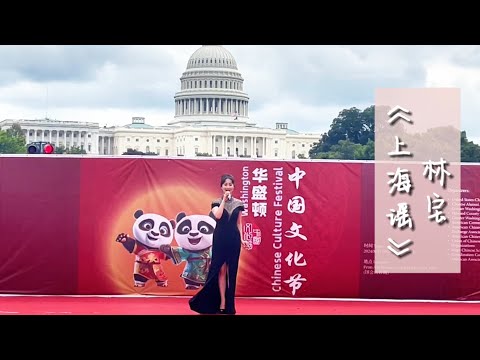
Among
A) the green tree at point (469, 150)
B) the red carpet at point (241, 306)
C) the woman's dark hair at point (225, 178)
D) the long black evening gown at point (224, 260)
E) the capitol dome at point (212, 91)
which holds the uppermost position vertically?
the capitol dome at point (212, 91)

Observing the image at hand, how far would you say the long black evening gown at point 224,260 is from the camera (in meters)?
9.80

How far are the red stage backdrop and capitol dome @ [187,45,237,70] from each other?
78084 millimetres

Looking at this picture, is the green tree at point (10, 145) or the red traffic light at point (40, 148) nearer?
the red traffic light at point (40, 148)

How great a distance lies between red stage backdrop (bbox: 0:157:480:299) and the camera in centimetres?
1030

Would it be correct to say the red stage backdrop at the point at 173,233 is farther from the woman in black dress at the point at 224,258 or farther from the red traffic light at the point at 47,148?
the red traffic light at the point at 47,148

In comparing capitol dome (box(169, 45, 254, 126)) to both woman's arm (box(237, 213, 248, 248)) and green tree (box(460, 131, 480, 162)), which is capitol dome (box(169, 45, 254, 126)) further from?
woman's arm (box(237, 213, 248, 248))

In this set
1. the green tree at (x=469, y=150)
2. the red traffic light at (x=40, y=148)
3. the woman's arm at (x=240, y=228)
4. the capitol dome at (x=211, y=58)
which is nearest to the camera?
the woman's arm at (x=240, y=228)

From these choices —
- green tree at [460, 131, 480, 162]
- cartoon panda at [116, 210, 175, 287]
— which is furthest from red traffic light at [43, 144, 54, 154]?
green tree at [460, 131, 480, 162]

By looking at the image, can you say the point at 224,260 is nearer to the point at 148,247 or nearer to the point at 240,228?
the point at 240,228

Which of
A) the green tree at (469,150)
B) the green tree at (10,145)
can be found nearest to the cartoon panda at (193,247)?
the green tree at (469,150)

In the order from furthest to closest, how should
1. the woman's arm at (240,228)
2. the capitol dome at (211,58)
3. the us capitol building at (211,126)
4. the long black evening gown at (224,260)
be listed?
the capitol dome at (211,58) → the us capitol building at (211,126) → the woman's arm at (240,228) → the long black evening gown at (224,260)

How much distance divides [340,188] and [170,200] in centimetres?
195

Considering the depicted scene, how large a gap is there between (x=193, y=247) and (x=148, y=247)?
1.69ft

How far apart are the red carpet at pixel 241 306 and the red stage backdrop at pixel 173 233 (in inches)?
4.7
